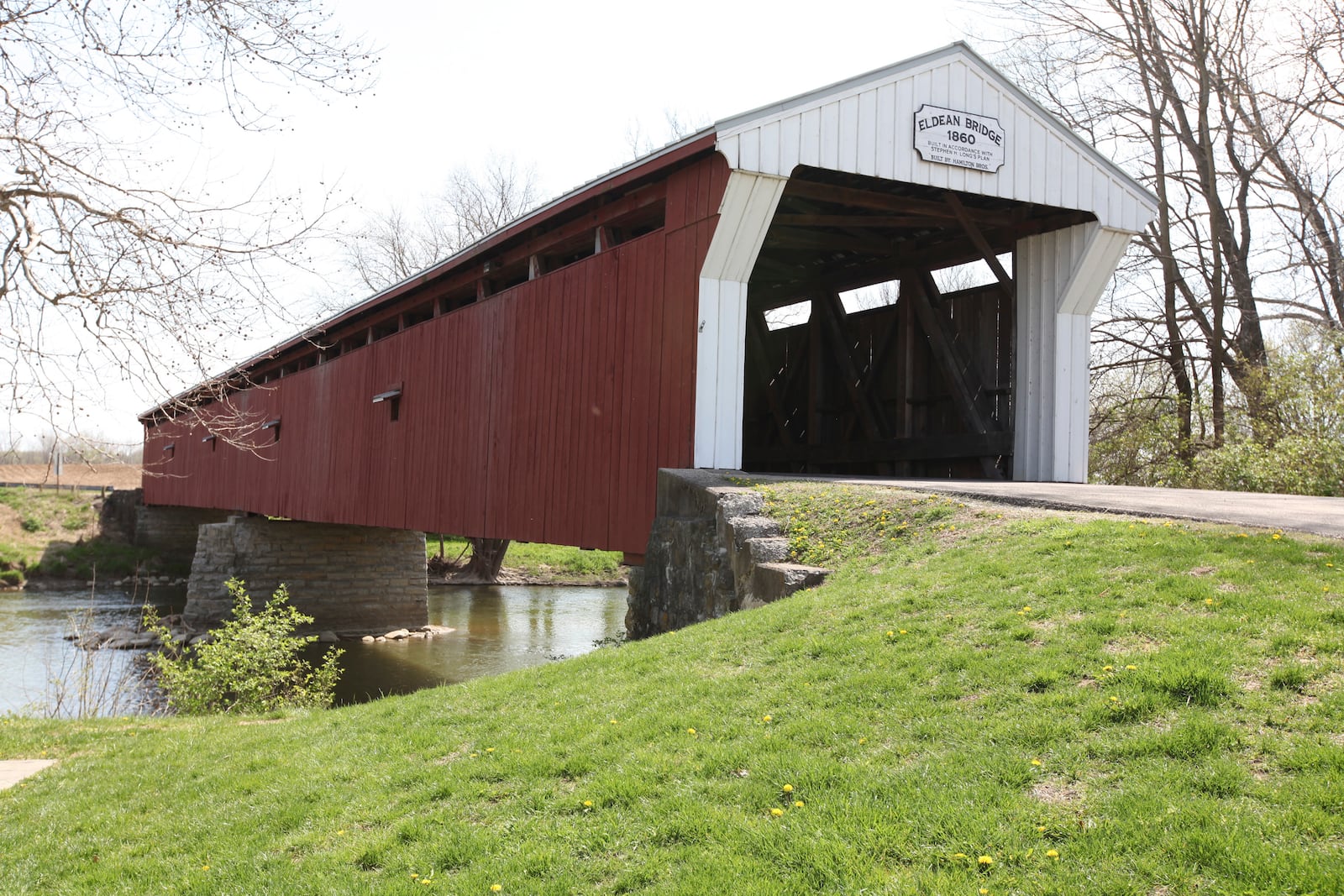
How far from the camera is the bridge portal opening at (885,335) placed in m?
9.31

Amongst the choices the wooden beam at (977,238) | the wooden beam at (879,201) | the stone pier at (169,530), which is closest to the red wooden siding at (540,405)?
the wooden beam at (879,201)

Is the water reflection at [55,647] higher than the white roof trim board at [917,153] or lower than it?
lower

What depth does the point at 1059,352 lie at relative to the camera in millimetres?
9062

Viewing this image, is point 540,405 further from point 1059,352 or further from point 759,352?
point 1059,352

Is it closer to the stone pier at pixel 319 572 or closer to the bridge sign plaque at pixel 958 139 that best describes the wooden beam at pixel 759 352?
the bridge sign plaque at pixel 958 139

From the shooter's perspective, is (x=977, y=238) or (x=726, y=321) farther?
(x=977, y=238)

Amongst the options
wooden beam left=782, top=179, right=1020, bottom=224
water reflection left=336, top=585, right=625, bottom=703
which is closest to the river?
water reflection left=336, top=585, right=625, bottom=703

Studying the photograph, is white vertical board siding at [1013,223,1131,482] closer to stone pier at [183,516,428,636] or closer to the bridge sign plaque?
the bridge sign plaque

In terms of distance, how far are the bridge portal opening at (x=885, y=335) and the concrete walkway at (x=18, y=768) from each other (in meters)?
6.30

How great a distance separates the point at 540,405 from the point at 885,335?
387 cm

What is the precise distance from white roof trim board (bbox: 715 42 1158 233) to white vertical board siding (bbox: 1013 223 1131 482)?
0.34m

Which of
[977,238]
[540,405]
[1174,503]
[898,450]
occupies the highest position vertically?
[977,238]

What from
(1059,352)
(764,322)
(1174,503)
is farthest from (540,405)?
(1174,503)

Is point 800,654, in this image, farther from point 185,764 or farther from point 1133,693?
point 185,764
